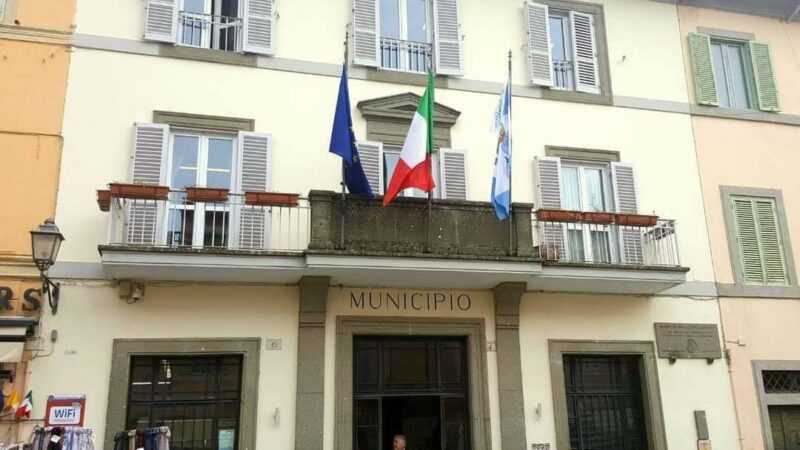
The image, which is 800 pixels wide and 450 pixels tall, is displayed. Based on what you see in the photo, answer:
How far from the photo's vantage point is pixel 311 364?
9.06 m

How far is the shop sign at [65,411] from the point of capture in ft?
20.8

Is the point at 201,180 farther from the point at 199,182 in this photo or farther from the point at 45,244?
the point at 45,244

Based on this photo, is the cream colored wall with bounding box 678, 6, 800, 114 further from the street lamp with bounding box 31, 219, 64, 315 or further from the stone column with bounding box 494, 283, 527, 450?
the street lamp with bounding box 31, 219, 64, 315

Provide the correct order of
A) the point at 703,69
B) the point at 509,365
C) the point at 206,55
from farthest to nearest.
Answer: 1. the point at 703,69
2. the point at 206,55
3. the point at 509,365

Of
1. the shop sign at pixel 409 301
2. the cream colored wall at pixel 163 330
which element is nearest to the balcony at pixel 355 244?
the shop sign at pixel 409 301

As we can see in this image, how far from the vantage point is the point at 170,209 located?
9094 mm

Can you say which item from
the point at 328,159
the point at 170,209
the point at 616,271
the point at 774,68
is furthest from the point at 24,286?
the point at 774,68

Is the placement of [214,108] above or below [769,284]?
above

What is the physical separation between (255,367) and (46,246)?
2.87 meters

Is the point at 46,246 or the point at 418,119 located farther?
the point at 418,119

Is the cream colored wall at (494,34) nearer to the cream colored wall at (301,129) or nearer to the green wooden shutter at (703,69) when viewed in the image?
the green wooden shutter at (703,69)

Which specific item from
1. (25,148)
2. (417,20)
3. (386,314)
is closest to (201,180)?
(25,148)

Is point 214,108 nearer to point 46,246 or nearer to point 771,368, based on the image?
point 46,246

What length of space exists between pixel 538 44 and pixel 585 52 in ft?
3.20
